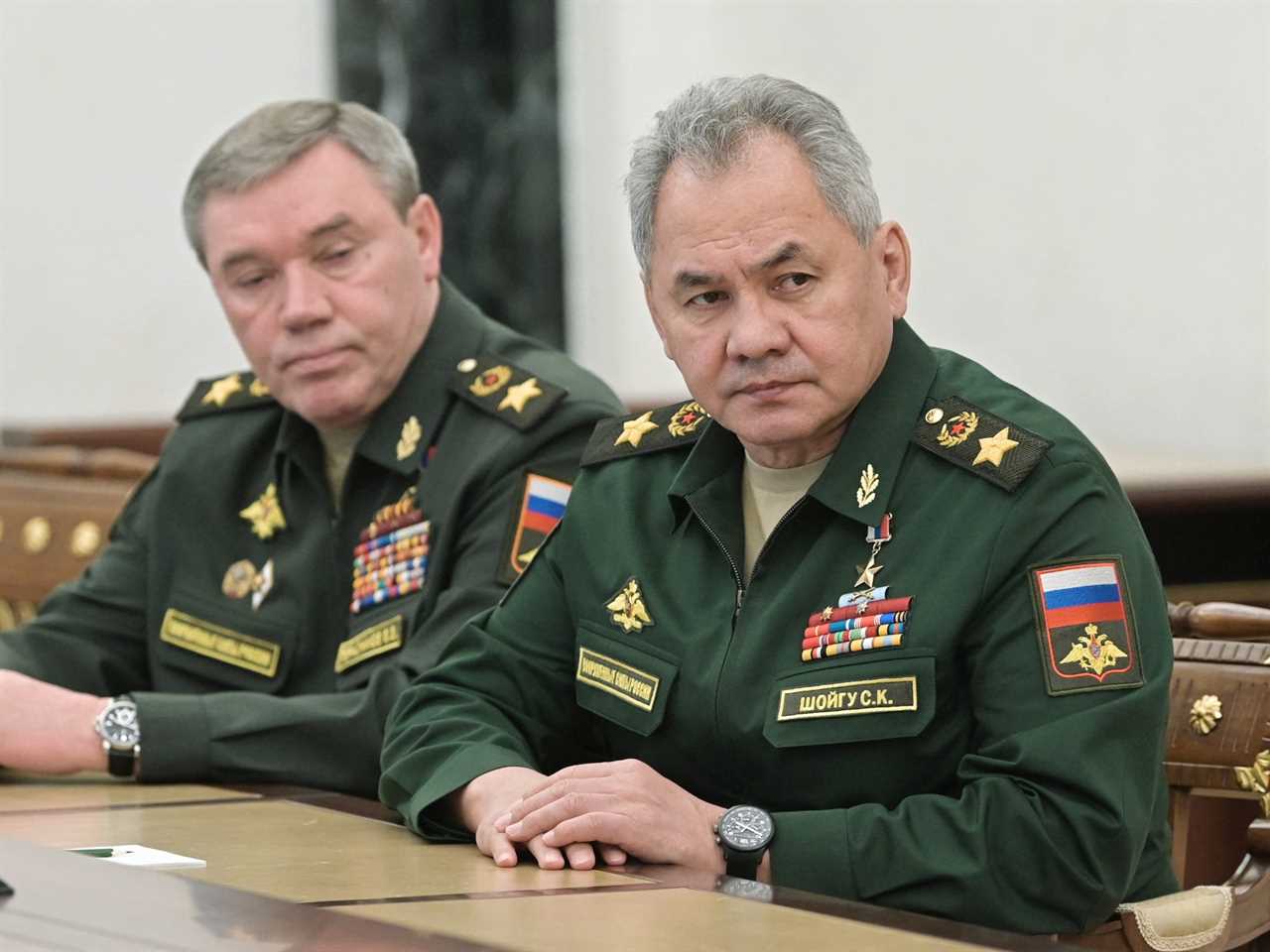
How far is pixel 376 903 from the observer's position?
1.95 meters

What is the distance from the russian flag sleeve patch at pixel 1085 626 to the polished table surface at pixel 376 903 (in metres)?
0.32

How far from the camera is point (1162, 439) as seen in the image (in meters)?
5.35

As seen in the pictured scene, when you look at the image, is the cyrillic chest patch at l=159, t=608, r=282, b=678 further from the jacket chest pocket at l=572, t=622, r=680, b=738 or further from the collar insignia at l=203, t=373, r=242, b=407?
the jacket chest pocket at l=572, t=622, r=680, b=738

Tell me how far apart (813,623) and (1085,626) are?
1.00 ft

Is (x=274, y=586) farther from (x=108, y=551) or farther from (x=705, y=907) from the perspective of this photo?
(x=705, y=907)

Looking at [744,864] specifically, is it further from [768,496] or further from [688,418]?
[688,418]

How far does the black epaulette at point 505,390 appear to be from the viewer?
9.95 feet

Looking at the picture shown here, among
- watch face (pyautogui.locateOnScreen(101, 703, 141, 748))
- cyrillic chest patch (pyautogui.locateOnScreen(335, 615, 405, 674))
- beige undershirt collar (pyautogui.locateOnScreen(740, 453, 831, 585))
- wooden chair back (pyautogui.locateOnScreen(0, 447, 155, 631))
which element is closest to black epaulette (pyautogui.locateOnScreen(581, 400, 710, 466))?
beige undershirt collar (pyautogui.locateOnScreen(740, 453, 831, 585))

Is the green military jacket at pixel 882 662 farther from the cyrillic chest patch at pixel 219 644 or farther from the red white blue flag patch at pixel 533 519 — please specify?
the cyrillic chest patch at pixel 219 644

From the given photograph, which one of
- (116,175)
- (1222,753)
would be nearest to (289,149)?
(1222,753)

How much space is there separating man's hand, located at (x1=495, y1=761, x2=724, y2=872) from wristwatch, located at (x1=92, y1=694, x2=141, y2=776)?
80cm

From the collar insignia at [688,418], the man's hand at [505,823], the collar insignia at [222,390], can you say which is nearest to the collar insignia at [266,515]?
the collar insignia at [222,390]

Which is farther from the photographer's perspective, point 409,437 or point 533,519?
point 409,437

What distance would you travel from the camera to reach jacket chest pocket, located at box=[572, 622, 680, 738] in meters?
2.38
